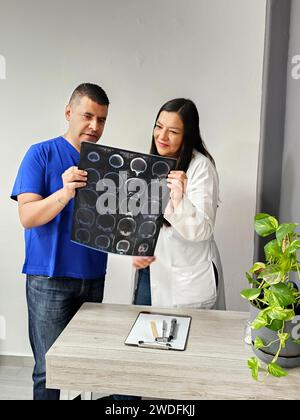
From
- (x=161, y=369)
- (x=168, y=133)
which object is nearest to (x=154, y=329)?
(x=161, y=369)

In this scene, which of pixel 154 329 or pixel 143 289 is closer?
pixel 154 329

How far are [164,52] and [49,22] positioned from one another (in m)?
0.53

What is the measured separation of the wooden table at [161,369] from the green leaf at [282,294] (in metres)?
0.23

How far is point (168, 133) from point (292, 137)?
0.51m

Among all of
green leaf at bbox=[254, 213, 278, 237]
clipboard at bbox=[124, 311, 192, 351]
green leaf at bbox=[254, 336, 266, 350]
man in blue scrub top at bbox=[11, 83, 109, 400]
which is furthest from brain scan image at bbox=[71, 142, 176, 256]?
green leaf at bbox=[254, 336, 266, 350]

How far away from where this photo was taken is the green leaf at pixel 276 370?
1.15m

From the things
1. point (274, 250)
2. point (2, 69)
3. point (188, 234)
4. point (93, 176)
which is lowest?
point (188, 234)

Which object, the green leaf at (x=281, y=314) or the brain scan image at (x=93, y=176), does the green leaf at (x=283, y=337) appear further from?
the brain scan image at (x=93, y=176)

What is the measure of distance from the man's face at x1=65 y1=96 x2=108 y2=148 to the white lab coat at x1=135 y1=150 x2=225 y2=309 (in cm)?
44

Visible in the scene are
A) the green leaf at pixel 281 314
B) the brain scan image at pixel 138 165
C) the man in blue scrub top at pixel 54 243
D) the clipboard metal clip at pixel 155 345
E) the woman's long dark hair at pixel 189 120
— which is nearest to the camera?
the green leaf at pixel 281 314

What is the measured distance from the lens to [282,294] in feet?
3.76

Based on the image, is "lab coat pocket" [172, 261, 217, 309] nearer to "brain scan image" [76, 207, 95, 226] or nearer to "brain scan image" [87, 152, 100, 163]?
"brain scan image" [76, 207, 95, 226]

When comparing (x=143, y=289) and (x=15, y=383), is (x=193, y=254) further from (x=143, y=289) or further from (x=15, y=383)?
(x=15, y=383)

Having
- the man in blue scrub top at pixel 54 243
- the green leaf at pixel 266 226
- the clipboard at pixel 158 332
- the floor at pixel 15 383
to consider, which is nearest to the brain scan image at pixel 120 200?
the man in blue scrub top at pixel 54 243
